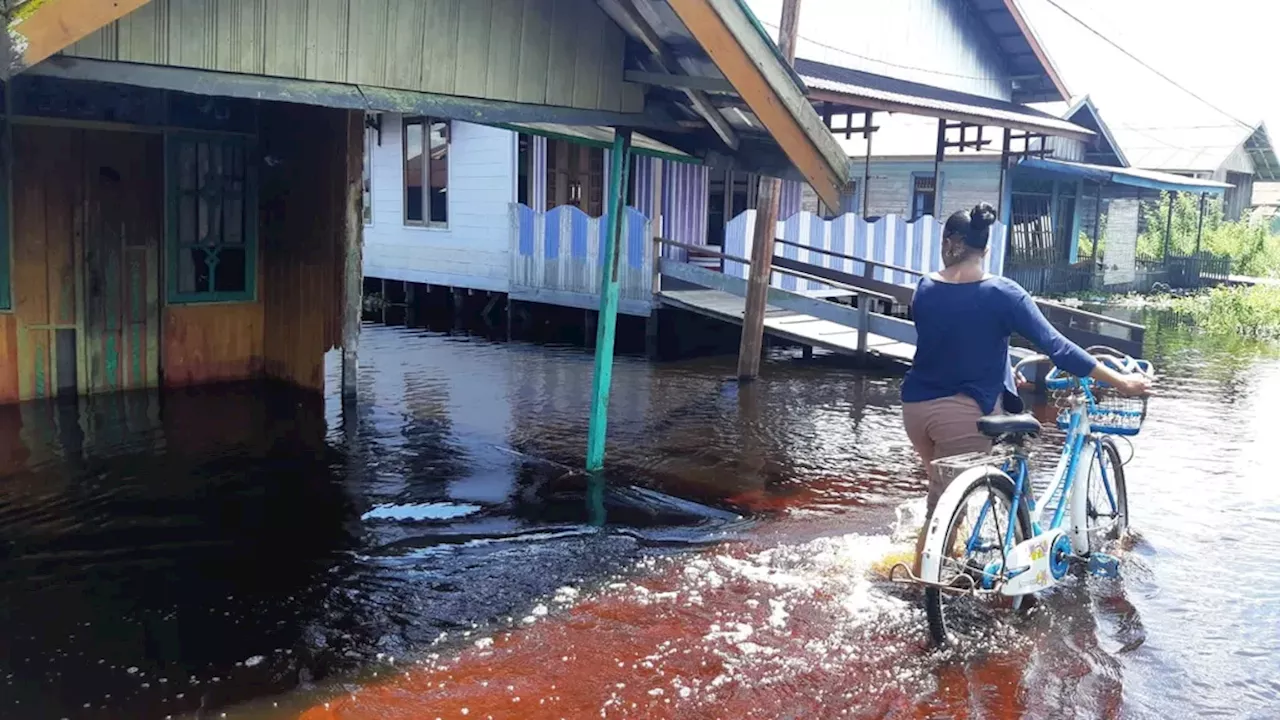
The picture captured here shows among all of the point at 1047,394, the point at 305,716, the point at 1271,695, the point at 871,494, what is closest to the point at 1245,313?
the point at 1047,394

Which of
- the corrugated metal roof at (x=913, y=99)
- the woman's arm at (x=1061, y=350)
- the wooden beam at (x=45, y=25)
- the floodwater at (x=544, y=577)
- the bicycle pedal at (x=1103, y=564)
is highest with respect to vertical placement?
the corrugated metal roof at (x=913, y=99)

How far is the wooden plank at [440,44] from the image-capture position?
5.97 meters

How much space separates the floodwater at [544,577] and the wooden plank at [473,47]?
2.62m

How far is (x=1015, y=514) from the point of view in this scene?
497 cm

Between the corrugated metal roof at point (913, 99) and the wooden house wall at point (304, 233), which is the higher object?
the corrugated metal roof at point (913, 99)

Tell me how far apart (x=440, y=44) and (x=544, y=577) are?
3006mm

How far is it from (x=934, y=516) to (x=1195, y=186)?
82.1ft

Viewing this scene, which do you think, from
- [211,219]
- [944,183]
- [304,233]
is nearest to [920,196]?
[944,183]

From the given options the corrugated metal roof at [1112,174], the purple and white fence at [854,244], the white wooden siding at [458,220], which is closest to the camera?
the purple and white fence at [854,244]

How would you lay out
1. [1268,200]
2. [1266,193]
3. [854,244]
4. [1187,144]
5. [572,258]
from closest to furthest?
[572,258], [854,244], [1187,144], [1268,200], [1266,193]

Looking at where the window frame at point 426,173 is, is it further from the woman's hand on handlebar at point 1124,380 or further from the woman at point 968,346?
the woman's hand on handlebar at point 1124,380

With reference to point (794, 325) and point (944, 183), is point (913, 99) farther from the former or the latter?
point (944, 183)

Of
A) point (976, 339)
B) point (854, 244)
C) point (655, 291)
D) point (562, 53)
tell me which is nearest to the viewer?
point (976, 339)

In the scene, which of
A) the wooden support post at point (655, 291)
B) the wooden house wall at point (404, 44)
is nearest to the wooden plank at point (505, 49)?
the wooden house wall at point (404, 44)
